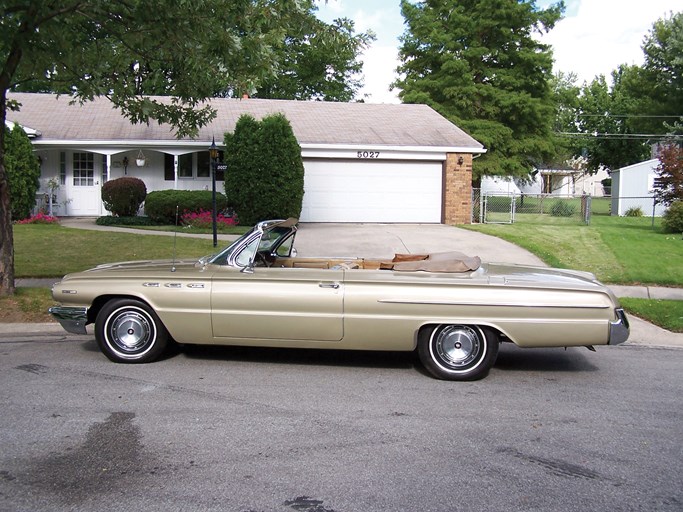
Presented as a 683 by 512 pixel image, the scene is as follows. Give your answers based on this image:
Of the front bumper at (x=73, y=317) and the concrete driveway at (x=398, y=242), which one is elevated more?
the concrete driveway at (x=398, y=242)

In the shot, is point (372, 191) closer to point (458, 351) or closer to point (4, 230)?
point (4, 230)

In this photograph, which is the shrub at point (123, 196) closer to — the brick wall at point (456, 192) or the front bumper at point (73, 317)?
the brick wall at point (456, 192)

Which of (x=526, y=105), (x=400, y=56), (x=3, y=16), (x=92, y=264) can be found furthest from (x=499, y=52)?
(x=3, y=16)

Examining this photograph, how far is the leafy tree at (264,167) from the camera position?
18.3 m

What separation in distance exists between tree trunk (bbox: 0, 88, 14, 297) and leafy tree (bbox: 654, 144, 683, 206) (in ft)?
55.2

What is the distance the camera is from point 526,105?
3044 centimetres

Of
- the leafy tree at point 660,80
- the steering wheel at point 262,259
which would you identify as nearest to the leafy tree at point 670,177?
the steering wheel at point 262,259

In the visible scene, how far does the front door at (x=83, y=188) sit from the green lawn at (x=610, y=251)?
12368 mm

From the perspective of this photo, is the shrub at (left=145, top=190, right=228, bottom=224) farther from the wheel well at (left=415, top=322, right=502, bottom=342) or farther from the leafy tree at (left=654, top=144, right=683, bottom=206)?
the wheel well at (left=415, top=322, right=502, bottom=342)

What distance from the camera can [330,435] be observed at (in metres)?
4.57

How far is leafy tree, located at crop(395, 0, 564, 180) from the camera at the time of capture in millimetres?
30750

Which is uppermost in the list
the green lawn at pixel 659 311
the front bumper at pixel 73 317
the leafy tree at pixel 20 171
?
the leafy tree at pixel 20 171

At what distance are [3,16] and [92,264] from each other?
5216 millimetres

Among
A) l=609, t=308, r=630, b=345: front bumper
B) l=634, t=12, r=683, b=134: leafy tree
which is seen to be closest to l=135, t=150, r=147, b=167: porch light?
l=609, t=308, r=630, b=345: front bumper
